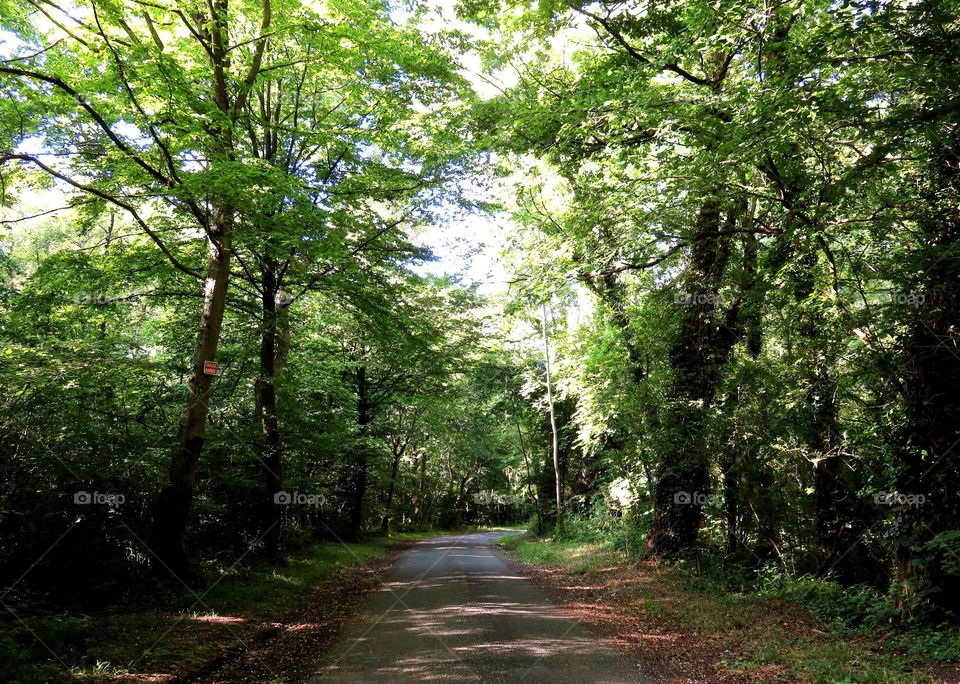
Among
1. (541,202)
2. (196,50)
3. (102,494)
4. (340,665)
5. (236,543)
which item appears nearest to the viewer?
(340,665)

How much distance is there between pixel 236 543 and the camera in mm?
11883

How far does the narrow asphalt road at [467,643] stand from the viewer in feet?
19.2

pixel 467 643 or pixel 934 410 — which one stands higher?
pixel 934 410

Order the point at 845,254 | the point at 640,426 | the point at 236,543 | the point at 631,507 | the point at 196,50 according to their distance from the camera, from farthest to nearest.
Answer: the point at 631,507 < the point at 236,543 < the point at 640,426 < the point at 196,50 < the point at 845,254

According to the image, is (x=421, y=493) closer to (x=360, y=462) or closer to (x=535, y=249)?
(x=360, y=462)

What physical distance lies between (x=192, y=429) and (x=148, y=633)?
3393 mm

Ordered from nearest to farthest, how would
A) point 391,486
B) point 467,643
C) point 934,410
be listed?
point 934,410
point 467,643
point 391,486

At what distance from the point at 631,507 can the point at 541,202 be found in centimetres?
925

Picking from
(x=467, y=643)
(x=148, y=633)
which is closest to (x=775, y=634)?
(x=467, y=643)

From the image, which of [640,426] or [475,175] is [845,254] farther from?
[475,175]

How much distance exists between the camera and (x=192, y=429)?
9078mm

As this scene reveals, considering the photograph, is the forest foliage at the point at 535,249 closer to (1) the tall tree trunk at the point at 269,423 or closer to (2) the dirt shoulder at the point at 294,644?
(1) the tall tree trunk at the point at 269,423

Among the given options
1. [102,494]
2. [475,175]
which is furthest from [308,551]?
[475,175]

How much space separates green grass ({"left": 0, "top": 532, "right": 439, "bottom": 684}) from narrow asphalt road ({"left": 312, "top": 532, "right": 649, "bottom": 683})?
1.45 meters
